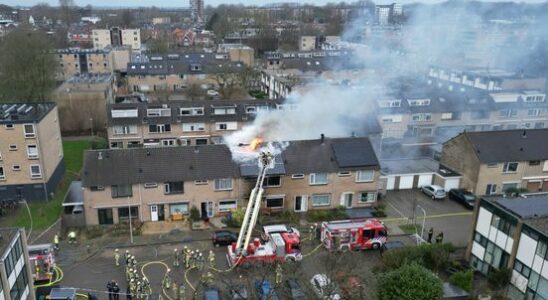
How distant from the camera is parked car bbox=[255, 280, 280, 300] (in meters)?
19.4

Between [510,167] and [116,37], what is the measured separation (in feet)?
330

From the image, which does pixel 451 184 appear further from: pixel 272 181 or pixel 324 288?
pixel 324 288

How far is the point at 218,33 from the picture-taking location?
440 feet

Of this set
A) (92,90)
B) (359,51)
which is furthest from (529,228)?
(359,51)

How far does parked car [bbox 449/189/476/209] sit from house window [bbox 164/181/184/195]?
2019 centimetres

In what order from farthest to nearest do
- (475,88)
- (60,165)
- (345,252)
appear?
(475,88)
(60,165)
(345,252)

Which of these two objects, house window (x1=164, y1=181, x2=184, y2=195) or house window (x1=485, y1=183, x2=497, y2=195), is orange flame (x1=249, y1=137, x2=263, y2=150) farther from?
house window (x1=485, y1=183, x2=497, y2=195)

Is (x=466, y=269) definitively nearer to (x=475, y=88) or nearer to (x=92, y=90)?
(x=475, y=88)

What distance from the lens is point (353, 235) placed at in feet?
84.8

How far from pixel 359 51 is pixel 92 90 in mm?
39206

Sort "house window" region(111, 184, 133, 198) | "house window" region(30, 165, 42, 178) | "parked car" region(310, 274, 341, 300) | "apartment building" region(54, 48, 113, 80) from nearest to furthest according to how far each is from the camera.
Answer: "parked car" region(310, 274, 341, 300) → "house window" region(111, 184, 133, 198) → "house window" region(30, 165, 42, 178) → "apartment building" region(54, 48, 113, 80)

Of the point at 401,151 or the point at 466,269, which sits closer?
the point at 466,269

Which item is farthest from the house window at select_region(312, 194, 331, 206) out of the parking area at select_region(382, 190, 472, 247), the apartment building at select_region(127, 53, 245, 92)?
the apartment building at select_region(127, 53, 245, 92)

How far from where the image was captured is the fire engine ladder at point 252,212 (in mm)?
23594
